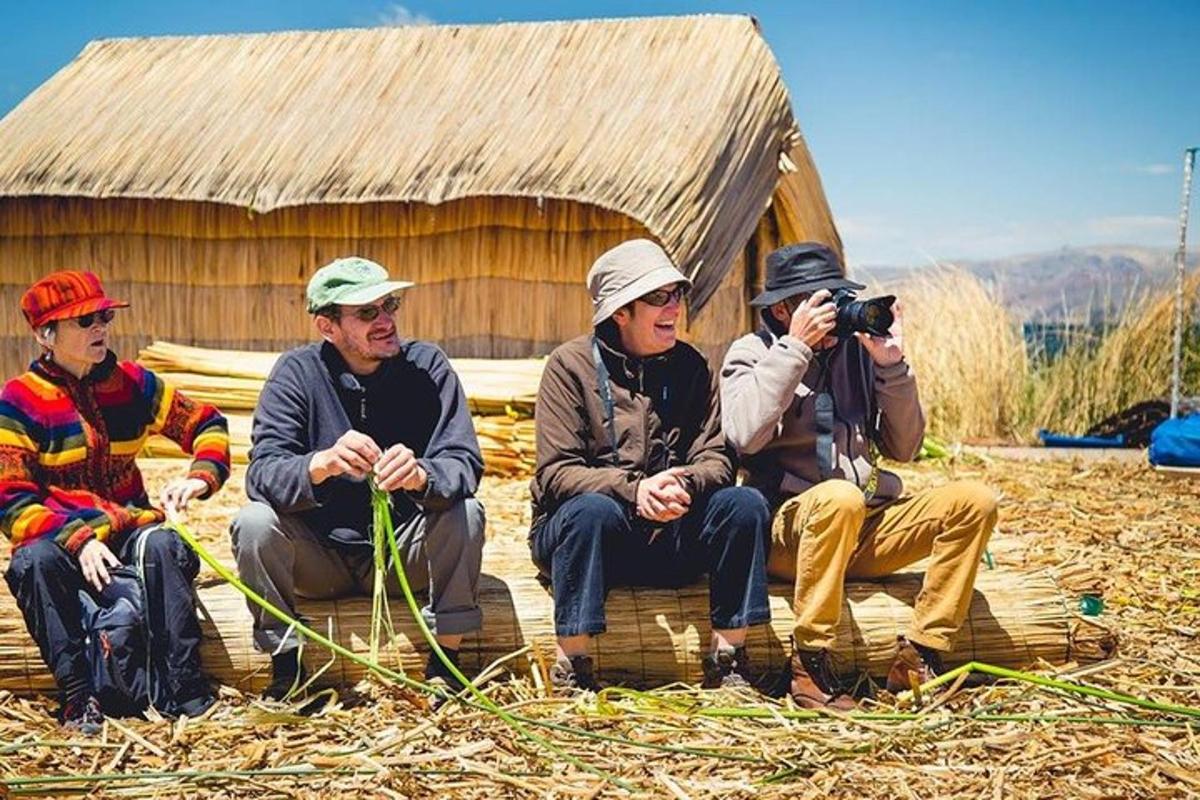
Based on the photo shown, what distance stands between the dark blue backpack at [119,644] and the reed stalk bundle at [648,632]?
8.2 inches

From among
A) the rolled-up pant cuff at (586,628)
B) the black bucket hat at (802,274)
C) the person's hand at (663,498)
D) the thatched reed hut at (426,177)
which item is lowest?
the rolled-up pant cuff at (586,628)

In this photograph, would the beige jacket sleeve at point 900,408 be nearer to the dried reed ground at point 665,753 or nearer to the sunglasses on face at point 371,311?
the dried reed ground at point 665,753

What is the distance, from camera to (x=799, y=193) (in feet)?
31.8

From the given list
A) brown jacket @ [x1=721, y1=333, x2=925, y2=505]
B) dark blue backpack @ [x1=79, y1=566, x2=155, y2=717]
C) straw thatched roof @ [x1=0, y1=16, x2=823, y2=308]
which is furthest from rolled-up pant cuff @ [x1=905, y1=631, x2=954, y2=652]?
straw thatched roof @ [x1=0, y1=16, x2=823, y2=308]

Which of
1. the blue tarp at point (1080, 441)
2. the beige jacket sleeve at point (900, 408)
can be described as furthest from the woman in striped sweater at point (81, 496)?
the blue tarp at point (1080, 441)

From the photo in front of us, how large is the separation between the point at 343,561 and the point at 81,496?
73 centimetres

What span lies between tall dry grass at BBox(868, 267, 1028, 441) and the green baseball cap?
7.70 metres

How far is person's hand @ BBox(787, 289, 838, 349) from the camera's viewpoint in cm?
368

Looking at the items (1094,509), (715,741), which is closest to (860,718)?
(715,741)

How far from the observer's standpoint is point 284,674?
363 cm

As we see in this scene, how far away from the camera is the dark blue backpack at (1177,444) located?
805 cm

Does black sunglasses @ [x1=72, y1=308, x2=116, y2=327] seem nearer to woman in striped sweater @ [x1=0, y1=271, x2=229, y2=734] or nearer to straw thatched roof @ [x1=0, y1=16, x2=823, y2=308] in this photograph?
woman in striped sweater @ [x1=0, y1=271, x2=229, y2=734]

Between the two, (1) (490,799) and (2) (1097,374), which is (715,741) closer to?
(1) (490,799)

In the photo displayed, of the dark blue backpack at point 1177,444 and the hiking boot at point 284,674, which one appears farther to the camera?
the dark blue backpack at point 1177,444
